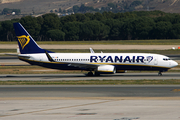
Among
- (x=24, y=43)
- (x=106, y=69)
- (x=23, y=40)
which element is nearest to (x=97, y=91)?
(x=106, y=69)

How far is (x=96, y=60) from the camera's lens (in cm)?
4562

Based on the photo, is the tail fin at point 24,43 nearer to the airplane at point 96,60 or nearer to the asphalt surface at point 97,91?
the airplane at point 96,60

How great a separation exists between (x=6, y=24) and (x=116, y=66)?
14531 cm

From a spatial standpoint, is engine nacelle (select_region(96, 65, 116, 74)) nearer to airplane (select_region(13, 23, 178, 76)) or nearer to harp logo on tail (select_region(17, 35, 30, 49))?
airplane (select_region(13, 23, 178, 76))

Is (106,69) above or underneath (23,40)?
underneath

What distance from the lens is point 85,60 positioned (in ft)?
151

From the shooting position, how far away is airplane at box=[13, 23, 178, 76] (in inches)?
1748

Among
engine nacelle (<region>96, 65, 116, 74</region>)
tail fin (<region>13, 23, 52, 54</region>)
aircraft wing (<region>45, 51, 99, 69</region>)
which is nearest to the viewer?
engine nacelle (<region>96, 65, 116, 74</region>)
